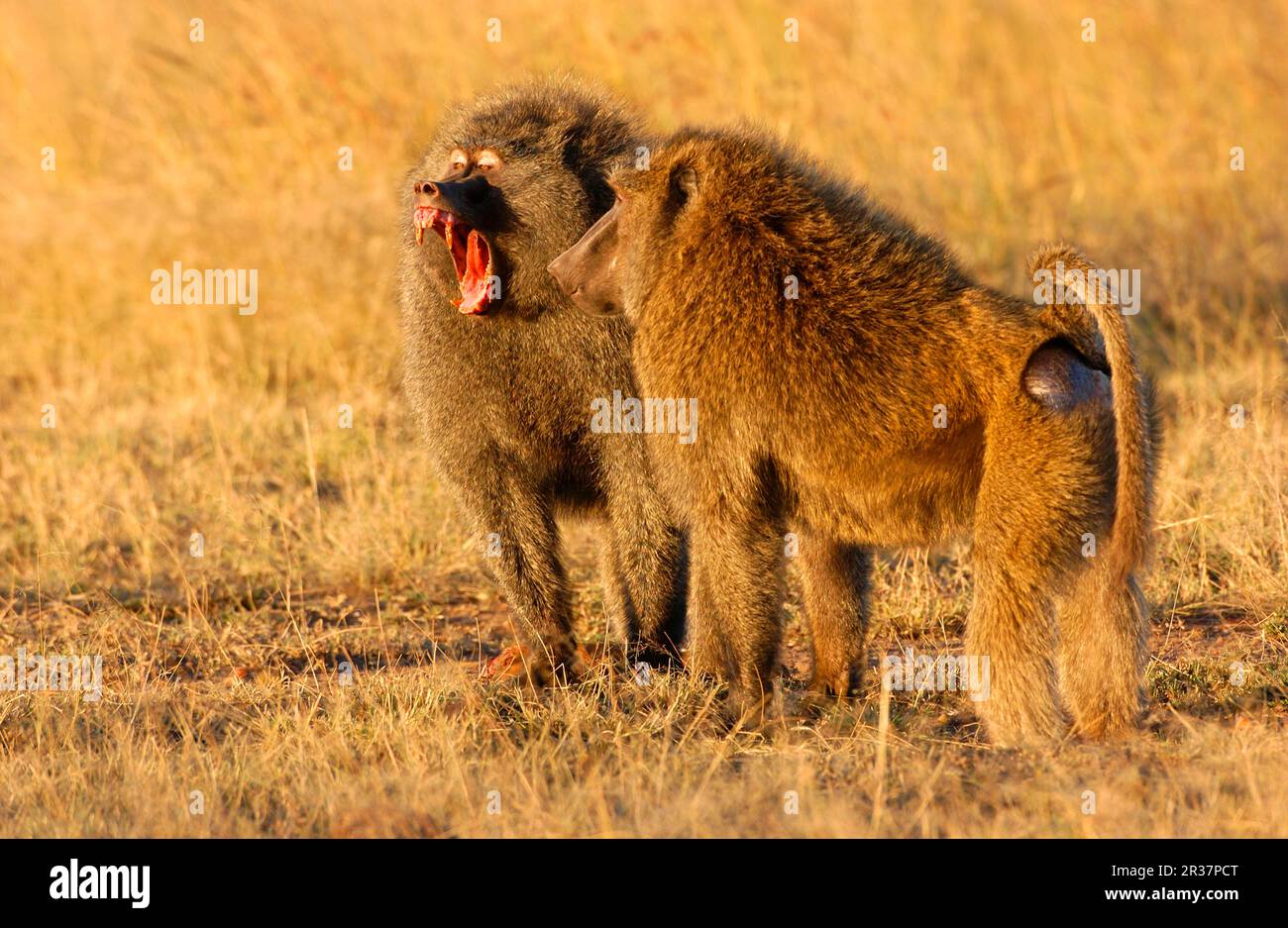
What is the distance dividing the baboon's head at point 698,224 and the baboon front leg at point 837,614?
737 millimetres

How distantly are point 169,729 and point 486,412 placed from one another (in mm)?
1076

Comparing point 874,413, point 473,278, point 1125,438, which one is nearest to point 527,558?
point 473,278

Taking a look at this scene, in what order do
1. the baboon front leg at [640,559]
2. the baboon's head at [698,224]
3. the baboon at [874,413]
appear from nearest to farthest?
the baboon at [874,413]
the baboon's head at [698,224]
the baboon front leg at [640,559]

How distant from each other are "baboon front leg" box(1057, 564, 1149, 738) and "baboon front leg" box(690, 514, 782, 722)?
629mm

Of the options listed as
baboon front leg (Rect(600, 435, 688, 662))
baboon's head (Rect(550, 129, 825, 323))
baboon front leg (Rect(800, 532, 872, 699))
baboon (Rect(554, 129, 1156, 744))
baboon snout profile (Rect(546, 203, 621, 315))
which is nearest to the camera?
→ baboon (Rect(554, 129, 1156, 744))

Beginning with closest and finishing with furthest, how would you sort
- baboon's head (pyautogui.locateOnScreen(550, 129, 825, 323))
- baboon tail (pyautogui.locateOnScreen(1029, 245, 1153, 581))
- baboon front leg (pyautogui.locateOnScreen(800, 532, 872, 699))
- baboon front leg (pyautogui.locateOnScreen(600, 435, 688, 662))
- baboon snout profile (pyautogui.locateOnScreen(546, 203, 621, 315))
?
baboon tail (pyautogui.locateOnScreen(1029, 245, 1153, 581)) → baboon's head (pyautogui.locateOnScreen(550, 129, 825, 323)) → baboon snout profile (pyautogui.locateOnScreen(546, 203, 621, 315)) → baboon front leg (pyautogui.locateOnScreen(800, 532, 872, 699)) → baboon front leg (pyautogui.locateOnScreen(600, 435, 688, 662))

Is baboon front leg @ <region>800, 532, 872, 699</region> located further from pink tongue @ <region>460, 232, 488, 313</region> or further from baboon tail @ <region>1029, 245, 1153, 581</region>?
pink tongue @ <region>460, 232, 488, 313</region>

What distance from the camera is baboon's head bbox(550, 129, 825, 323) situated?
3516 mm

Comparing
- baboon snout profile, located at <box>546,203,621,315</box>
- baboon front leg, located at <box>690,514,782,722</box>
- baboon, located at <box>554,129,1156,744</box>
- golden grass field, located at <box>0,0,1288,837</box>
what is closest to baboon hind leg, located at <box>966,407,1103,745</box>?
baboon, located at <box>554,129,1156,744</box>

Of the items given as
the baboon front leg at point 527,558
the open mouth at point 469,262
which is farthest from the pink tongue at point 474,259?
the baboon front leg at point 527,558

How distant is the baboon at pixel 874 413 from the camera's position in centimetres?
317

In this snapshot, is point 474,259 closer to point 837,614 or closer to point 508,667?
point 508,667

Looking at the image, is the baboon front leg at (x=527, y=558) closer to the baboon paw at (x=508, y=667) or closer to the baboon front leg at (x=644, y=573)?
the baboon paw at (x=508, y=667)

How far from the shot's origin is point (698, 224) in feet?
11.7
